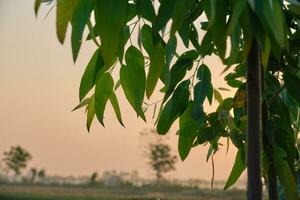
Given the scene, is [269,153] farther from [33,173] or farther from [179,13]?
[33,173]

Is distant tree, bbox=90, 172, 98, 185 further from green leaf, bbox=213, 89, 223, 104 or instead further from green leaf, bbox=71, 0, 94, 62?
green leaf, bbox=71, 0, 94, 62

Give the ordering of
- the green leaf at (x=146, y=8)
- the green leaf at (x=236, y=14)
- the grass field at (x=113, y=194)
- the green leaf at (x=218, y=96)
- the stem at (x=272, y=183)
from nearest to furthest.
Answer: the green leaf at (x=236, y=14) < the green leaf at (x=146, y=8) < the stem at (x=272, y=183) < the green leaf at (x=218, y=96) < the grass field at (x=113, y=194)

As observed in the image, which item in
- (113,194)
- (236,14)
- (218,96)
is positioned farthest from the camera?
(113,194)

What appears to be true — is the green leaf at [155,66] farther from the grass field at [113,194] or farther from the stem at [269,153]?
the grass field at [113,194]

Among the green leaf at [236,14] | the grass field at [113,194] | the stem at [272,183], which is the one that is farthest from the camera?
the grass field at [113,194]

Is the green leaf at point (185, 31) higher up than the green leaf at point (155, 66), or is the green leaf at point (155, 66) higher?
the green leaf at point (185, 31)

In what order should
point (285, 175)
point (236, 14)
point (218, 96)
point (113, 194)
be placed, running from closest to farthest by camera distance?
point (236, 14) → point (285, 175) → point (218, 96) → point (113, 194)

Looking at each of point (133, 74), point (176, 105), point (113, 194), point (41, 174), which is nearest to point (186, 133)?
point (176, 105)

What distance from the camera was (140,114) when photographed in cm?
49

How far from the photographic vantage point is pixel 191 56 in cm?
60

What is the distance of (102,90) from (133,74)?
0.05m

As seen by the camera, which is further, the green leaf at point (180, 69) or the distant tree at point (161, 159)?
the distant tree at point (161, 159)

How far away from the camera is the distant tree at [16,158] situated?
1.30 m

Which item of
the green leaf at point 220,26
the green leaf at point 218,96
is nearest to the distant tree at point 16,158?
the green leaf at point 218,96
